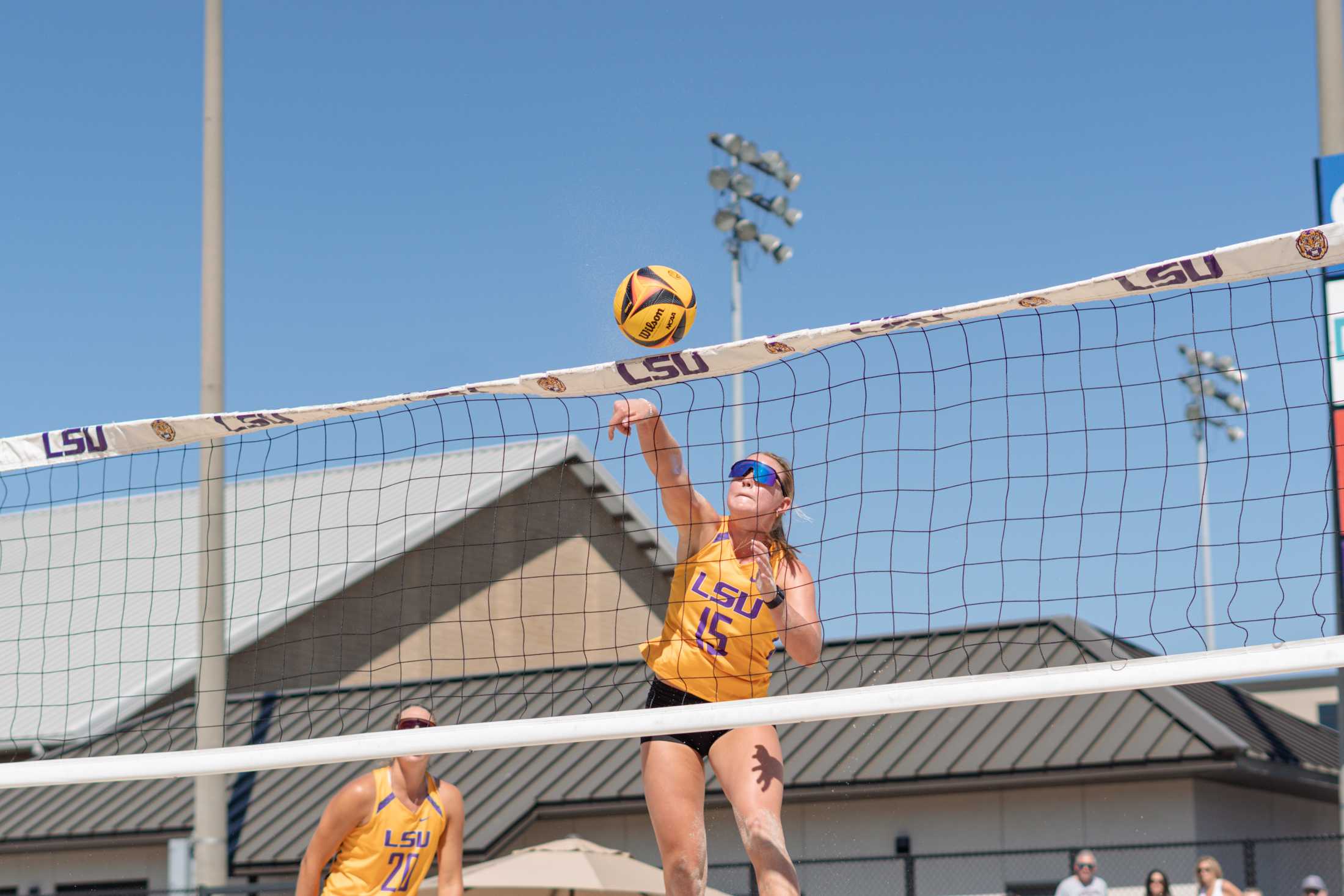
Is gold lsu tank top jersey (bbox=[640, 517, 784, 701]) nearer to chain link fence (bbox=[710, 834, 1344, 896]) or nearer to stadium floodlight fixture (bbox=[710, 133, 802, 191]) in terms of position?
chain link fence (bbox=[710, 834, 1344, 896])

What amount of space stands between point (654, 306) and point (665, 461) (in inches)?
25.3

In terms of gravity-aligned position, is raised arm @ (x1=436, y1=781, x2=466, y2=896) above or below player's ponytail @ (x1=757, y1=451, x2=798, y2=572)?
below

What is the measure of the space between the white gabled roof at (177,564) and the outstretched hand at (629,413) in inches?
471

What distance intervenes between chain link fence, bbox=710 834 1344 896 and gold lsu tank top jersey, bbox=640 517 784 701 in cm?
801

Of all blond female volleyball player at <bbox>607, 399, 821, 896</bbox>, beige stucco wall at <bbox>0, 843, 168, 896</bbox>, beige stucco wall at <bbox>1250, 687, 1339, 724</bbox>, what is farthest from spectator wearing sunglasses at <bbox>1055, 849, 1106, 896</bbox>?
beige stucco wall at <bbox>1250, 687, 1339, 724</bbox>

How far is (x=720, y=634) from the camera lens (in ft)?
16.9

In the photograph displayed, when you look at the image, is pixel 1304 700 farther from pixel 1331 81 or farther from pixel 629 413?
pixel 629 413

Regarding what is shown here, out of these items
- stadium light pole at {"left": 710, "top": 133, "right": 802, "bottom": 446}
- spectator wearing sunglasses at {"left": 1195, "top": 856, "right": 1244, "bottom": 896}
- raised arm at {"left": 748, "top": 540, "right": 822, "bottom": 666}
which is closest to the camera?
raised arm at {"left": 748, "top": 540, "right": 822, "bottom": 666}

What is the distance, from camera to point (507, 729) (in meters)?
5.43

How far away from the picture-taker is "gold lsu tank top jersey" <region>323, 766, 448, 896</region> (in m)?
6.47

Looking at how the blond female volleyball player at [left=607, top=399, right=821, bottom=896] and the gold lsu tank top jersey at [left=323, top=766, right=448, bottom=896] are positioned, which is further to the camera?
the gold lsu tank top jersey at [left=323, top=766, right=448, bottom=896]

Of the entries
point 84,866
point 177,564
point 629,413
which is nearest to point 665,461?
point 629,413

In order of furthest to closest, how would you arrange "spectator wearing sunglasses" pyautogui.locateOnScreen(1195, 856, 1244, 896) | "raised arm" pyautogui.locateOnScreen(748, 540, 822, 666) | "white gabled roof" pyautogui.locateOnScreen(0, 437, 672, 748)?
"white gabled roof" pyautogui.locateOnScreen(0, 437, 672, 748), "spectator wearing sunglasses" pyautogui.locateOnScreen(1195, 856, 1244, 896), "raised arm" pyautogui.locateOnScreen(748, 540, 822, 666)

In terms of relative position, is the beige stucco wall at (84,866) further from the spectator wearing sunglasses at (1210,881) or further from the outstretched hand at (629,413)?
the outstretched hand at (629,413)
